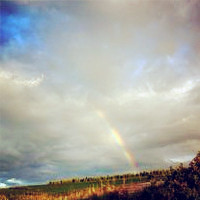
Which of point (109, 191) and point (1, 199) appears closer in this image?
point (109, 191)

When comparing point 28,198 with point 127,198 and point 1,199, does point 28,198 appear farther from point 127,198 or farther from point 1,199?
point 127,198

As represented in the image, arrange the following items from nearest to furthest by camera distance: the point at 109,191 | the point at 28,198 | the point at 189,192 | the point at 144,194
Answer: the point at 189,192 < the point at 144,194 < the point at 109,191 < the point at 28,198

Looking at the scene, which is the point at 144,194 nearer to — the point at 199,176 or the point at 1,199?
the point at 199,176

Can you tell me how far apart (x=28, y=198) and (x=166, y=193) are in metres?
25.5

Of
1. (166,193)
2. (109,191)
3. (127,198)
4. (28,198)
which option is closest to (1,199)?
(28,198)

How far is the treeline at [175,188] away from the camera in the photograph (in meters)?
22.3

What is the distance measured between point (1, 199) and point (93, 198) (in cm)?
2158

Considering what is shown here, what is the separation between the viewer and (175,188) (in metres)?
23.2

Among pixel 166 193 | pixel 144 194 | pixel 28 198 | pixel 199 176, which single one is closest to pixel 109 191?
pixel 144 194

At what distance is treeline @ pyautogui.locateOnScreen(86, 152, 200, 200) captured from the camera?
73.0 feet

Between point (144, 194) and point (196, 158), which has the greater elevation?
point (196, 158)

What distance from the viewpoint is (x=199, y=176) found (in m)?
24.1

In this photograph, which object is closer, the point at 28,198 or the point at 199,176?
the point at 199,176

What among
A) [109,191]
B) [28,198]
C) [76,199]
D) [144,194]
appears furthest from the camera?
[28,198]
